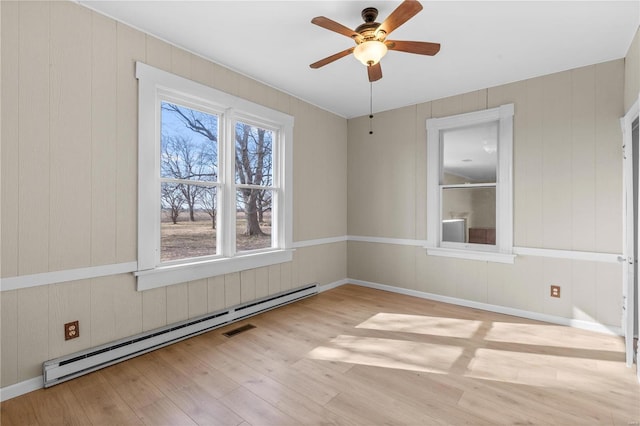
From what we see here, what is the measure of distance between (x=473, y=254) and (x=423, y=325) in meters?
1.28

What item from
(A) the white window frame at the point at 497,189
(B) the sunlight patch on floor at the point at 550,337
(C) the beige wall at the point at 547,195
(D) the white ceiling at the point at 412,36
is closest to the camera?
(D) the white ceiling at the point at 412,36

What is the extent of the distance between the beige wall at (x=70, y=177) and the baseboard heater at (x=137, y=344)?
9cm

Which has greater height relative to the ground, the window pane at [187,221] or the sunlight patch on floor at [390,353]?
the window pane at [187,221]

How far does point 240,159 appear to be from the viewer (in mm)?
3686

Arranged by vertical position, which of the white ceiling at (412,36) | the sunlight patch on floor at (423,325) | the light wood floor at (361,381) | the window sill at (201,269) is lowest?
the light wood floor at (361,381)

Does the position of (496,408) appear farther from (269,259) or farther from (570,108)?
(570,108)

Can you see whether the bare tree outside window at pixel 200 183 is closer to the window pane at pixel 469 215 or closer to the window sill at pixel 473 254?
the window sill at pixel 473 254

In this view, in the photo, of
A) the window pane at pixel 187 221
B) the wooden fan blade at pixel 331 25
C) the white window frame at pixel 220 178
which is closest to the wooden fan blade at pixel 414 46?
the wooden fan blade at pixel 331 25

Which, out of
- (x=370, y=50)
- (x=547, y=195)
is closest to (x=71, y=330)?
(x=370, y=50)

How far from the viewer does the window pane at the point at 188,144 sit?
3.02m

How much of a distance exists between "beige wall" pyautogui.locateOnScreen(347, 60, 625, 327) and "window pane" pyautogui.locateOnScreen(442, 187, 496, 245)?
283mm

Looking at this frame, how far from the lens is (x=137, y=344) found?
2.62 m

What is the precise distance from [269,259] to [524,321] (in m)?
3.06

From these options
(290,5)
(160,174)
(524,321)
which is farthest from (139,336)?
(524,321)
